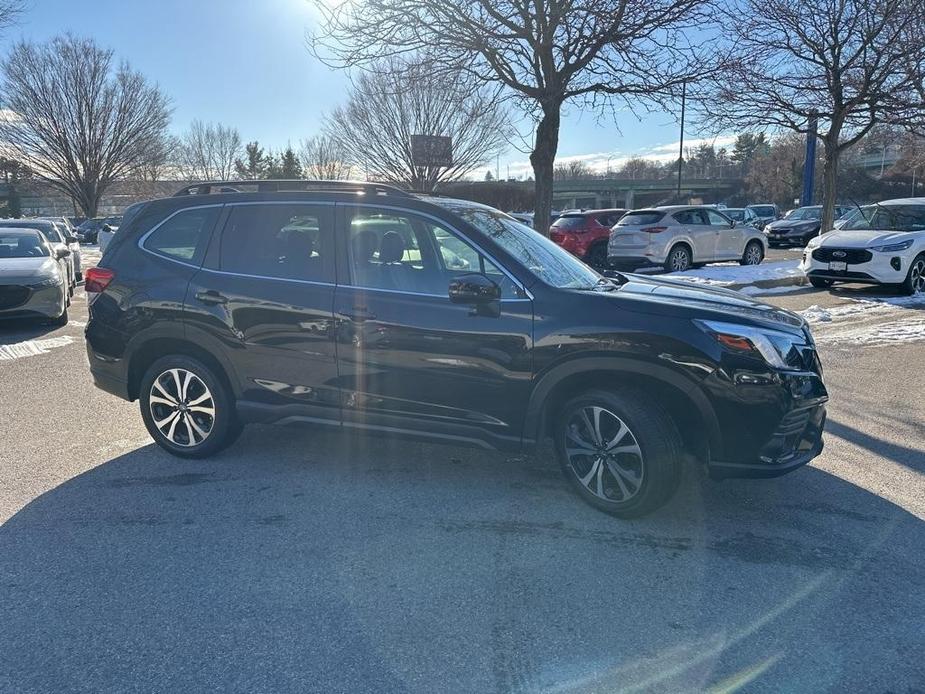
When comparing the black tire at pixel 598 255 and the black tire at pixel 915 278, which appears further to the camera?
the black tire at pixel 598 255

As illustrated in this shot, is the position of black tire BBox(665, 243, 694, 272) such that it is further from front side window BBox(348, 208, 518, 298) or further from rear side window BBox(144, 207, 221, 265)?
rear side window BBox(144, 207, 221, 265)

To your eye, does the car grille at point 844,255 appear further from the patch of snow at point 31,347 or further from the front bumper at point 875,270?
the patch of snow at point 31,347

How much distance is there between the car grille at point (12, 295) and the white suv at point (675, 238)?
39.3 feet

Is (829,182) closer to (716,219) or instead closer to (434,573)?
(716,219)

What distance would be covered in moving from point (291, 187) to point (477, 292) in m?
1.77

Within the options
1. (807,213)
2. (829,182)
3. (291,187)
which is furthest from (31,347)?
(807,213)

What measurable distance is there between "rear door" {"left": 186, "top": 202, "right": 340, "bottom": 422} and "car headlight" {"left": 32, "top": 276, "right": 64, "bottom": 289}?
6.36 metres

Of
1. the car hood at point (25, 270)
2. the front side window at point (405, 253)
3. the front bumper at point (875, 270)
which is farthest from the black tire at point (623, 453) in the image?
the front bumper at point (875, 270)

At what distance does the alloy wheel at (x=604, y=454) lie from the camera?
142 inches

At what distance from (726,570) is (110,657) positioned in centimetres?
278

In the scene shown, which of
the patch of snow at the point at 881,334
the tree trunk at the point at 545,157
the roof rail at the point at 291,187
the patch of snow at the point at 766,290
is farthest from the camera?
the patch of snow at the point at 766,290

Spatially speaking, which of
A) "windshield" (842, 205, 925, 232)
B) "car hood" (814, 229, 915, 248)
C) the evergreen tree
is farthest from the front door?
the evergreen tree

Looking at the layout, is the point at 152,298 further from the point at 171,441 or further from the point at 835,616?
the point at 835,616

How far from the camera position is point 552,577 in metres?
3.16
